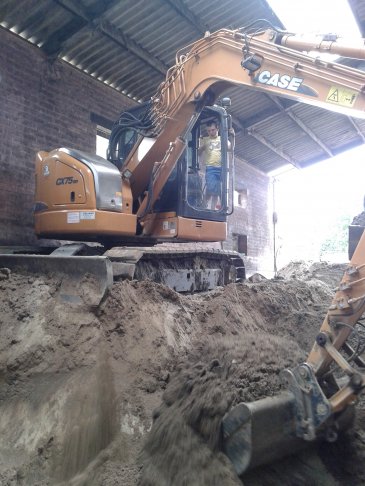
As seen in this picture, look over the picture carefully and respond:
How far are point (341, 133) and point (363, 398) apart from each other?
1337 centimetres

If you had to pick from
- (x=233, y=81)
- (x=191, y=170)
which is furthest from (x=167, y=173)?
(x=233, y=81)

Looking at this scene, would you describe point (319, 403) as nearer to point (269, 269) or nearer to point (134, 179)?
point (134, 179)

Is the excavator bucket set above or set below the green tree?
below

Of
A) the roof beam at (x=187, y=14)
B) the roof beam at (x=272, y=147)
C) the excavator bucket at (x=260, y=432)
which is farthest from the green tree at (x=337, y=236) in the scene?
the excavator bucket at (x=260, y=432)

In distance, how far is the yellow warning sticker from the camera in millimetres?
3131

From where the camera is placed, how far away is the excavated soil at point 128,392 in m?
2.49

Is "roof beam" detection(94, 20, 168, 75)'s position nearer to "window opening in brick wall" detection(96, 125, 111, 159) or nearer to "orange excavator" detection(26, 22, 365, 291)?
"window opening in brick wall" detection(96, 125, 111, 159)

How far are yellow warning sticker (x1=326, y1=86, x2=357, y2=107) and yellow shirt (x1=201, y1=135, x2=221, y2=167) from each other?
2604 millimetres

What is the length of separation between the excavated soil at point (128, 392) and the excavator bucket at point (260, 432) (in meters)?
0.07

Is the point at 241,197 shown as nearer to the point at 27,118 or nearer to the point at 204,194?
the point at 27,118

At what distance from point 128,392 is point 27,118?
18.6ft

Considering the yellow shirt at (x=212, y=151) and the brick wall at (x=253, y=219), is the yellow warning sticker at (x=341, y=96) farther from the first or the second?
the brick wall at (x=253, y=219)

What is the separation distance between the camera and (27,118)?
7293 millimetres

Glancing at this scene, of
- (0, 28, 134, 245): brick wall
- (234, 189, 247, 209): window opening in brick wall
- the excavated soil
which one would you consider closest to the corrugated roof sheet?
(0, 28, 134, 245): brick wall
